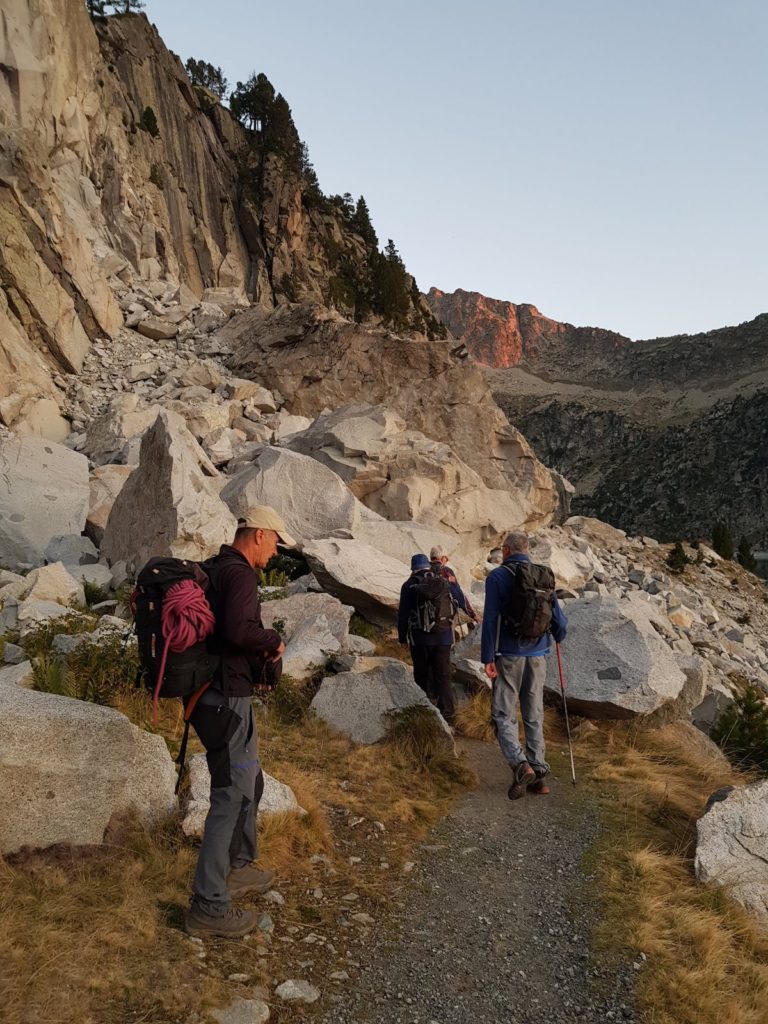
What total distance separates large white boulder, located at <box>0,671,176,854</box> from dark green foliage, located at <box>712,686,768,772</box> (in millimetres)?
7781

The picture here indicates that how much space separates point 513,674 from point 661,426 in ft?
427

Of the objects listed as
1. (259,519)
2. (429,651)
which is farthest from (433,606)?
(259,519)

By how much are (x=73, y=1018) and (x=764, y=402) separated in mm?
116057

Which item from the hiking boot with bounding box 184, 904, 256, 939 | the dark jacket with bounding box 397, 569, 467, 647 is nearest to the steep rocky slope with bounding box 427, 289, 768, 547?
the dark jacket with bounding box 397, 569, 467, 647

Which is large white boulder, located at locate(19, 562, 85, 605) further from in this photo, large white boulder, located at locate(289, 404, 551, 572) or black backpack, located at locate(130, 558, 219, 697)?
large white boulder, located at locate(289, 404, 551, 572)

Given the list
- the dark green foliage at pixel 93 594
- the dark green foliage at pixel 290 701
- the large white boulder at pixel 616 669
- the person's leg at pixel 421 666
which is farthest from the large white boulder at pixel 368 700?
the dark green foliage at pixel 93 594

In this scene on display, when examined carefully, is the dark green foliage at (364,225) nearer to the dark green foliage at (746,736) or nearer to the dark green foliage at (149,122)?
the dark green foliage at (149,122)

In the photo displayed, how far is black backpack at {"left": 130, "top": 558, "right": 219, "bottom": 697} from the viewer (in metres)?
3.92

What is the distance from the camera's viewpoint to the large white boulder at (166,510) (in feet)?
39.8

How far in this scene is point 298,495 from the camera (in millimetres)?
15656

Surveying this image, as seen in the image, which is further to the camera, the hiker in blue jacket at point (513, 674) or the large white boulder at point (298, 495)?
the large white boulder at point (298, 495)

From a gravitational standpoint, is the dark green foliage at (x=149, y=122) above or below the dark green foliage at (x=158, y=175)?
above

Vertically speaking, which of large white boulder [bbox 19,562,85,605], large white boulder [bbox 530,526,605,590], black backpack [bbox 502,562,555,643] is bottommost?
large white boulder [bbox 530,526,605,590]

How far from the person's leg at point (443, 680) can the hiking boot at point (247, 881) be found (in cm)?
412
